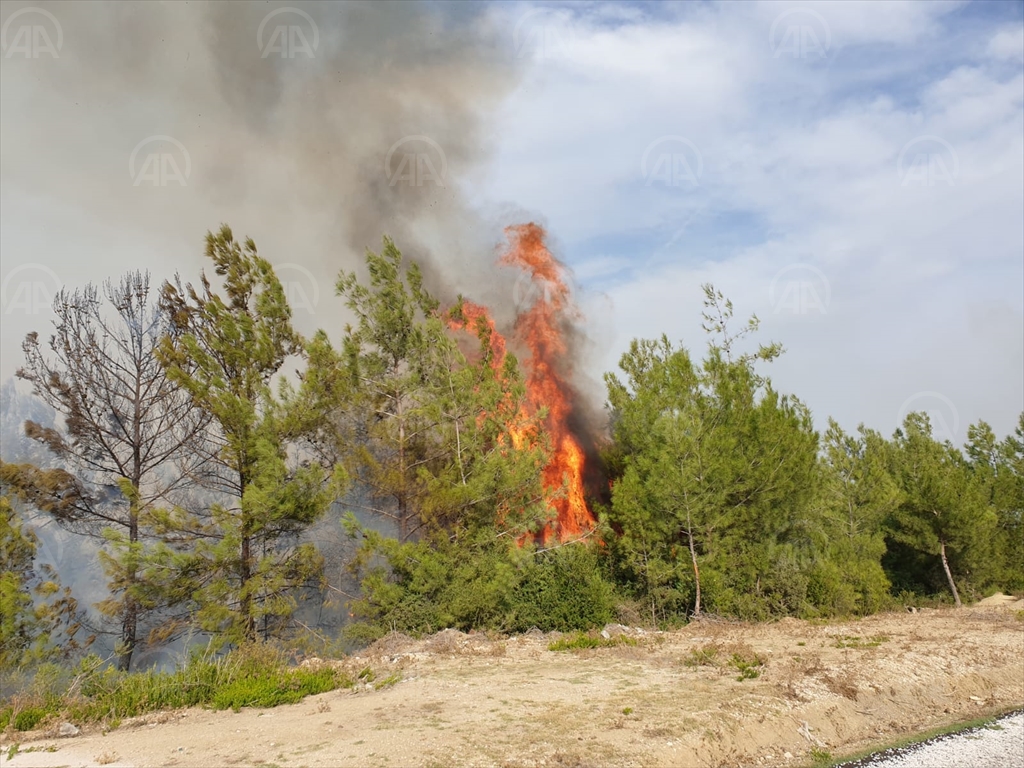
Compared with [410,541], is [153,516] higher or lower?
higher

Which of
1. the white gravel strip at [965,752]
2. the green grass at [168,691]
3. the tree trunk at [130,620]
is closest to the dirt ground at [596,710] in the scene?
the green grass at [168,691]

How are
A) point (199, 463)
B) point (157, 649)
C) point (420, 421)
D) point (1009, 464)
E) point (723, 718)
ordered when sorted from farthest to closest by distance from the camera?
point (1009, 464) → point (420, 421) → point (199, 463) → point (157, 649) → point (723, 718)

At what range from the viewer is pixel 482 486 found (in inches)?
754

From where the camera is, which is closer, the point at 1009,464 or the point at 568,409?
the point at 568,409

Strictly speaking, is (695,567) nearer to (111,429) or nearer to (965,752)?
(965,752)

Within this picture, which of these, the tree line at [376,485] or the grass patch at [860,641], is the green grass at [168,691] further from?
the grass patch at [860,641]

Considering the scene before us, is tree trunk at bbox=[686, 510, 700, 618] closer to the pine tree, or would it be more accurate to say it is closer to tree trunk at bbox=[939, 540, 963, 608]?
the pine tree

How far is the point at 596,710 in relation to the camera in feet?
33.5

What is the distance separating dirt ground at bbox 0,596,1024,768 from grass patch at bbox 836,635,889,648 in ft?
0.35

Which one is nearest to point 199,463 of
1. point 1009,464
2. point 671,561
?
point 671,561

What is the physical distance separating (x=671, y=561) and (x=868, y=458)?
1369cm

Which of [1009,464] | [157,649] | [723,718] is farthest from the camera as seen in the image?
[1009,464]

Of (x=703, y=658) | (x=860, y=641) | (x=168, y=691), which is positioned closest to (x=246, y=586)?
(x=168, y=691)

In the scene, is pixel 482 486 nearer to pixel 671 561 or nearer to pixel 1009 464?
pixel 671 561
